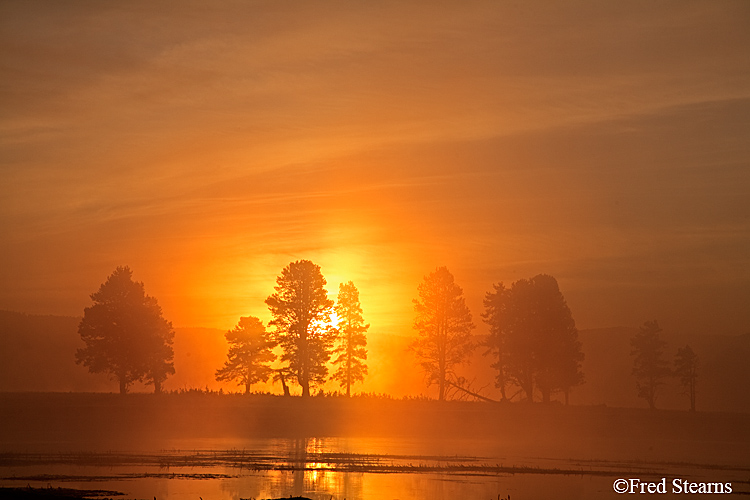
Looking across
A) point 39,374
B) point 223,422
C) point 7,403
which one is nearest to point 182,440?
point 223,422

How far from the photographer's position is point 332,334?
84.2 m

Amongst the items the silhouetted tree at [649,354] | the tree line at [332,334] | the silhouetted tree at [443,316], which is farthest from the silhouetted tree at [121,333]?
the silhouetted tree at [649,354]

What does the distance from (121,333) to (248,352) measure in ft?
61.1

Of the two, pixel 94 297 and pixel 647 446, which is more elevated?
pixel 94 297

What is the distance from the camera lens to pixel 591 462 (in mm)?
50000

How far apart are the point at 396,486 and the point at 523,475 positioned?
26.5ft

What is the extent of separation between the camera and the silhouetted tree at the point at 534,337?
8581 centimetres

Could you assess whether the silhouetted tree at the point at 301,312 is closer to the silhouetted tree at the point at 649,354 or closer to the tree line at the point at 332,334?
the tree line at the point at 332,334

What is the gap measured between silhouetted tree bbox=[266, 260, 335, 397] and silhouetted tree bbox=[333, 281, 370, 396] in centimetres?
423

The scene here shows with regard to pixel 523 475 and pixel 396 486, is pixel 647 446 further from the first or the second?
pixel 396 486

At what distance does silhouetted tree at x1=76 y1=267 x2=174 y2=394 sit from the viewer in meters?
76.0

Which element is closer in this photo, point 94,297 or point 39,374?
point 94,297

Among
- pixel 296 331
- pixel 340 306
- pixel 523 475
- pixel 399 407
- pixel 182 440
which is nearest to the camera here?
pixel 523 475

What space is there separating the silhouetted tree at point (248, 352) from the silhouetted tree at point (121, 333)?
1329cm
